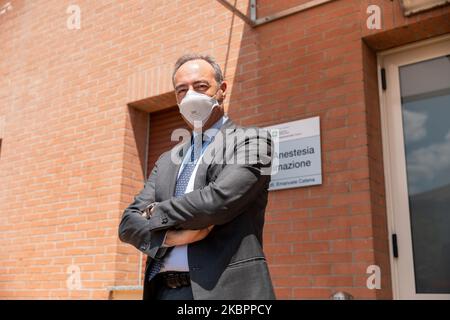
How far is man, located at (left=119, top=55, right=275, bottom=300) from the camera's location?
1.74m

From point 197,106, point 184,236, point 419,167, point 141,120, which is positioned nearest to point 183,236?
point 184,236

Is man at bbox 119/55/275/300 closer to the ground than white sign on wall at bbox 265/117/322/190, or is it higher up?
closer to the ground

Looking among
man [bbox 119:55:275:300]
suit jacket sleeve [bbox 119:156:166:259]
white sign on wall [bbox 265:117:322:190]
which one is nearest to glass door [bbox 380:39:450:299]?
white sign on wall [bbox 265:117:322:190]

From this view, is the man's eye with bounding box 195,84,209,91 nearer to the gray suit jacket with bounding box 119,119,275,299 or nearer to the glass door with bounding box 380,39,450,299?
the gray suit jacket with bounding box 119,119,275,299

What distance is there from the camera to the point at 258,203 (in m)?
1.92

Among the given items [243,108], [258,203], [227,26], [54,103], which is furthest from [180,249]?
[54,103]

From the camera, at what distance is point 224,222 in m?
1.81

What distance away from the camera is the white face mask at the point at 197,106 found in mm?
2076

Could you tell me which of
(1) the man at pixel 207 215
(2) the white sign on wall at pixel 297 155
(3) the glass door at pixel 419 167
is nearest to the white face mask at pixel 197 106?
(1) the man at pixel 207 215

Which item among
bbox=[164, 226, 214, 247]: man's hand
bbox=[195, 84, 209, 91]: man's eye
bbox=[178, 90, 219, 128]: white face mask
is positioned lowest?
bbox=[164, 226, 214, 247]: man's hand

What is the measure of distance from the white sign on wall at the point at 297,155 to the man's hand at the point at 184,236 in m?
1.91

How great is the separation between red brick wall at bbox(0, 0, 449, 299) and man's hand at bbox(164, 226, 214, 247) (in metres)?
1.83

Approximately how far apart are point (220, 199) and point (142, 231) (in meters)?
0.38

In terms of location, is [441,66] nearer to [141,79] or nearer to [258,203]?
[258,203]
